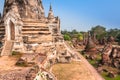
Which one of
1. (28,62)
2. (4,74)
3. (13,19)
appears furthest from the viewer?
(13,19)

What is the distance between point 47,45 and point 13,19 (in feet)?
13.4

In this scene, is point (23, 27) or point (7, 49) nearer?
point (7, 49)

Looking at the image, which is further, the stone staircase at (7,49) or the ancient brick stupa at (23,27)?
the ancient brick stupa at (23,27)

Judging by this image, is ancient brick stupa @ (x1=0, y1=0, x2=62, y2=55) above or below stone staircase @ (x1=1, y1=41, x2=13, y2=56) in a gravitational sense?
above

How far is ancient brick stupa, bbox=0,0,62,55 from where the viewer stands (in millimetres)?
22219

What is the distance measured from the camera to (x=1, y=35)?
23031 millimetres

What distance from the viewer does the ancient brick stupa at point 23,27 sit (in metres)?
22.2

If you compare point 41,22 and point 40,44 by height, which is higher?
point 41,22

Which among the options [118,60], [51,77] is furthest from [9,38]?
[118,60]

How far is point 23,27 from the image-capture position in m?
23.5

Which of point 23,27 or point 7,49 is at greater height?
point 23,27

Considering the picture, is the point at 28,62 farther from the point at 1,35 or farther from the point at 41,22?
the point at 41,22

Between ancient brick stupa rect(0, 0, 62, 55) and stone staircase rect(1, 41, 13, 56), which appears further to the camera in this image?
ancient brick stupa rect(0, 0, 62, 55)

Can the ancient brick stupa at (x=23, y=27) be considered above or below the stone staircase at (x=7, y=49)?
above
